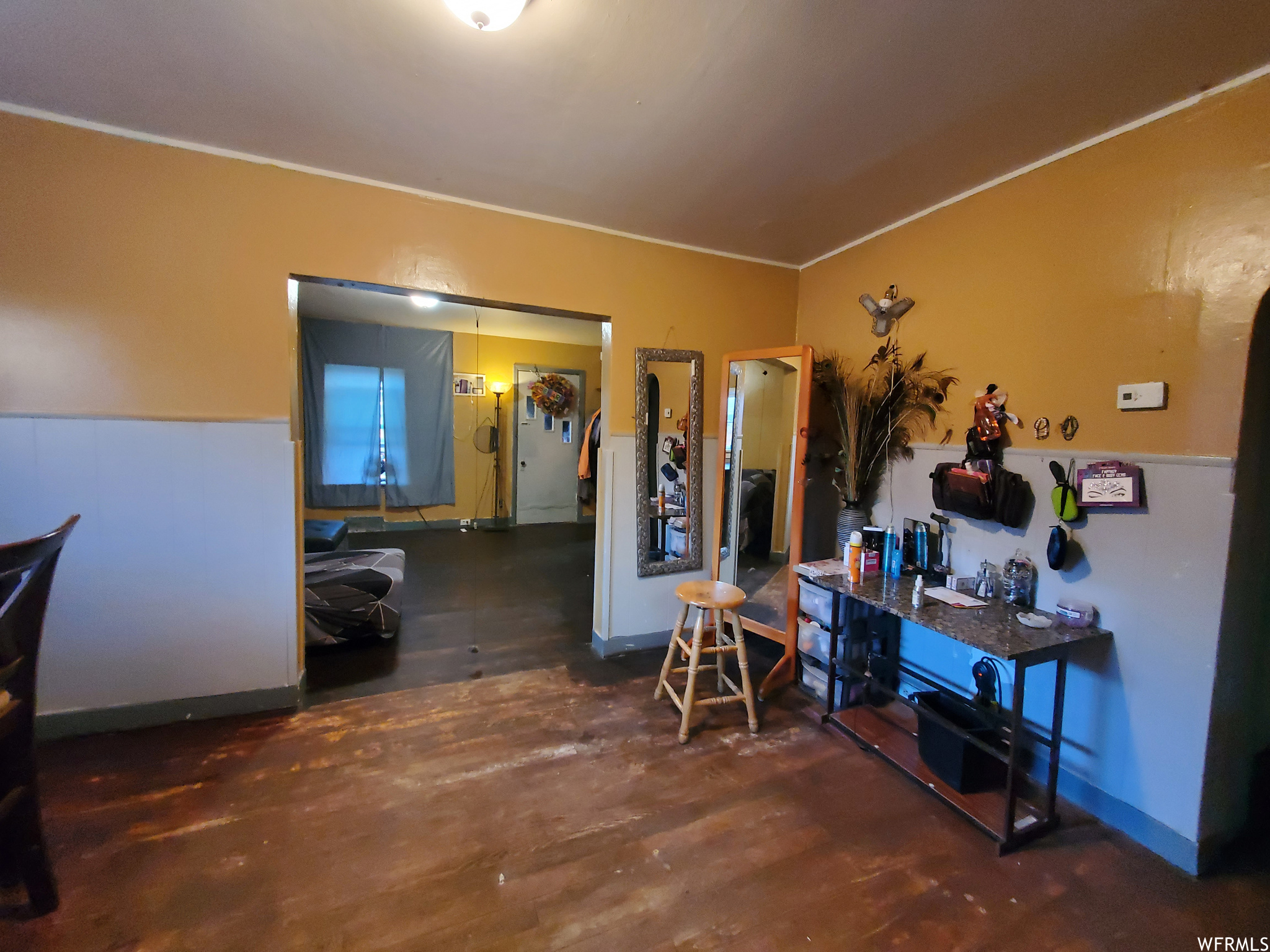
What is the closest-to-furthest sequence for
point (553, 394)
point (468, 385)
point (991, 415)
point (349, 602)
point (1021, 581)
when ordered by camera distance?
point (1021, 581) < point (991, 415) < point (349, 602) < point (468, 385) < point (553, 394)

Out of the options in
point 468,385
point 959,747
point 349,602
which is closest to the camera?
point 959,747

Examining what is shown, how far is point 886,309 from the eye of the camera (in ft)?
8.55

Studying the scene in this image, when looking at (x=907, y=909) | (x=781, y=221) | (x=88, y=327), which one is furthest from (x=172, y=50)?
(x=907, y=909)

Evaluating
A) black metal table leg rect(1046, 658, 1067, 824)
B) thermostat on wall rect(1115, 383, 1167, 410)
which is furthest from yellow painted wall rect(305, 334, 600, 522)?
black metal table leg rect(1046, 658, 1067, 824)

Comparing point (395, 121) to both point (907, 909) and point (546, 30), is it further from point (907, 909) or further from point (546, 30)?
point (907, 909)

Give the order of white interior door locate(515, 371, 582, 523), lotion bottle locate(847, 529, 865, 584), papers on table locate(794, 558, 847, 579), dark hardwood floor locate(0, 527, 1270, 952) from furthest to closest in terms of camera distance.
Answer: white interior door locate(515, 371, 582, 523) < papers on table locate(794, 558, 847, 579) < lotion bottle locate(847, 529, 865, 584) < dark hardwood floor locate(0, 527, 1270, 952)

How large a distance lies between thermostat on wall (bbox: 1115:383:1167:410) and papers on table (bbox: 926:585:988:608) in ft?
2.89

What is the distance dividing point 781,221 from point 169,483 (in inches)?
128

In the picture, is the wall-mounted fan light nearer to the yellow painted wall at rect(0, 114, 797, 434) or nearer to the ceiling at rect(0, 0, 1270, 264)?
the ceiling at rect(0, 0, 1270, 264)

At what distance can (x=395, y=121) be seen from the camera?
1863mm

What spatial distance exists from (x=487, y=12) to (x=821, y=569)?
2458 millimetres

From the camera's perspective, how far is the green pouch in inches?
72.0

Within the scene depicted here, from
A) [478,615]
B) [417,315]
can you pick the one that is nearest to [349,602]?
[478,615]

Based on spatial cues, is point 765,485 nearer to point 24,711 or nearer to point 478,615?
point 478,615
